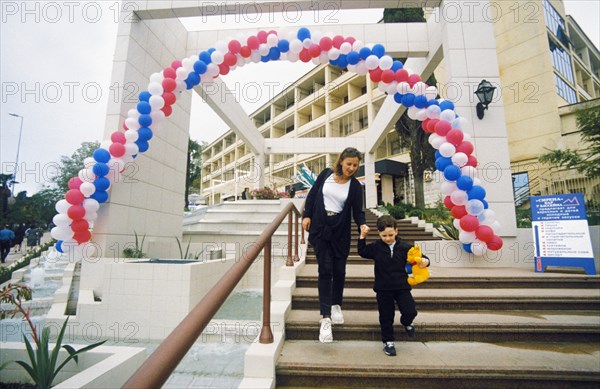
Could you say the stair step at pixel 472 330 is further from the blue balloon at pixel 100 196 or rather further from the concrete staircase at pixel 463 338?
the blue balloon at pixel 100 196

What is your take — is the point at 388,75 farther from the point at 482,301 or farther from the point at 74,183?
the point at 74,183

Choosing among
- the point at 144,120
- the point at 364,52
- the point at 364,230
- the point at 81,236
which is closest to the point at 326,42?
the point at 364,52

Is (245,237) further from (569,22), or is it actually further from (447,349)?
(569,22)

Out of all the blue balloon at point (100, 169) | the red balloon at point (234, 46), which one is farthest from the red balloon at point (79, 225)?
the red balloon at point (234, 46)

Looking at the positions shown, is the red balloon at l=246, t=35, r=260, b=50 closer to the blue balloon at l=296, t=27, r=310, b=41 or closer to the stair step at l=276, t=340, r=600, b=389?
the blue balloon at l=296, t=27, r=310, b=41

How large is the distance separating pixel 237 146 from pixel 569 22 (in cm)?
3238

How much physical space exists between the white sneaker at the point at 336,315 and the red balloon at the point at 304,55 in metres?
4.53

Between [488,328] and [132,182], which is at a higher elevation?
[132,182]

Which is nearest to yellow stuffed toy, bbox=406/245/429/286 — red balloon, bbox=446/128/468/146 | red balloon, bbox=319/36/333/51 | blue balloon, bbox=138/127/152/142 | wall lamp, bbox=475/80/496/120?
red balloon, bbox=446/128/468/146

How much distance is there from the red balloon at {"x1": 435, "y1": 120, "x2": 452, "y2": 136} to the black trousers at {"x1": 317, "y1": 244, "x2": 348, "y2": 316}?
3.19 meters

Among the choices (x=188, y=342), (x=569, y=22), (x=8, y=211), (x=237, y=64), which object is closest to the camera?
(x=188, y=342)

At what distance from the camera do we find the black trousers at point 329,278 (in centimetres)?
244

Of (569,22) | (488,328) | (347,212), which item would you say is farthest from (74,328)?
(569,22)

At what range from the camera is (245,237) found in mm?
7691
